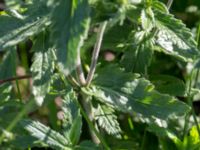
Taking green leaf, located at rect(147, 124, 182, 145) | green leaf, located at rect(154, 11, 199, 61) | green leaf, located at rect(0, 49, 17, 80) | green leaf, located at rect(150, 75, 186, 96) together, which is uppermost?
green leaf, located at rect(154, 11, 199, 61)

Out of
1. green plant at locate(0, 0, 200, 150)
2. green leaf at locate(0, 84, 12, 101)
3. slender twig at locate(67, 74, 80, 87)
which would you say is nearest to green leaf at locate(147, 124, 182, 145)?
green plant at locate(0, 0, 200, 150)

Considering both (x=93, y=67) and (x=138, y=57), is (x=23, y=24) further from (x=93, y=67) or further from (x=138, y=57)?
(x=138, y=57)

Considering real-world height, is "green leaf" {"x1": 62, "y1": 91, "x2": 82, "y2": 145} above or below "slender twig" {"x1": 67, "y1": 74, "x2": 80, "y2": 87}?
below

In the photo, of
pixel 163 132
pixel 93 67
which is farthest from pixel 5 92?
pixel 163 132

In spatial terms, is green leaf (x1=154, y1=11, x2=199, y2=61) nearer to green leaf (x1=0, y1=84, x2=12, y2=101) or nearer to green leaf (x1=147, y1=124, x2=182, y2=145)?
green leaf (x1=147, y1=124, x2=182, y2=145)

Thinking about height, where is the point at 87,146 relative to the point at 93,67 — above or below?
below
